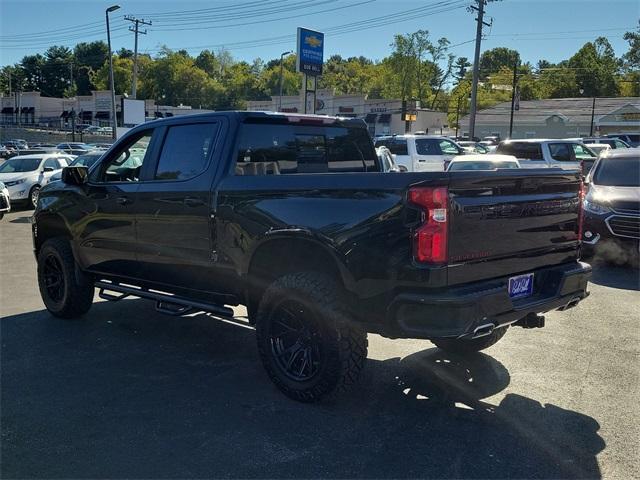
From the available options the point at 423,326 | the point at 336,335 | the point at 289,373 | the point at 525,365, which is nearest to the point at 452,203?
the point at 423,326

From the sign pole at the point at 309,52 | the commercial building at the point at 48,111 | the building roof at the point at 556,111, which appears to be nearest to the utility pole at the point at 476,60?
the sign pole at the point at 309,52

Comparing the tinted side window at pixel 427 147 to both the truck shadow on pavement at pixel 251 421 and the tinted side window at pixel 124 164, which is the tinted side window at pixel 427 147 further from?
the truck shadow on pavement at pixel 251 421

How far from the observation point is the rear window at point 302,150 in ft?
15.9

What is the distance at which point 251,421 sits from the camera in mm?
3908

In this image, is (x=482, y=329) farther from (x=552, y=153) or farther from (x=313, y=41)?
(x=313, y=41)

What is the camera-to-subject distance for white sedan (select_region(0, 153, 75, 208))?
669 inches

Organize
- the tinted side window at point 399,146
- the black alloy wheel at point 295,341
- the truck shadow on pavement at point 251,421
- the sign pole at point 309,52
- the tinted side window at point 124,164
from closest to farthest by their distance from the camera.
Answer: the truck shadow on pavement at point 251,421, the black alloy wheel at point 295,341, the tinted side window at point 124,164, the tinted side window at point 399,146, the sign pole at point 309,52

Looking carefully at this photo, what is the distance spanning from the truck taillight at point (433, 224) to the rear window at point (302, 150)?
69.6 inches

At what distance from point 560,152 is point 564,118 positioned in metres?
53.5

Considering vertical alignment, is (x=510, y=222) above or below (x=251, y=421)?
above

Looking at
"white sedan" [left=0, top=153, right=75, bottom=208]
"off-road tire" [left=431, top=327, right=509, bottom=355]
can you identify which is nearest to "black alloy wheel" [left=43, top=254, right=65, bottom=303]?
"off-road tire" [left=431, top=327, right=509, bottom=355]

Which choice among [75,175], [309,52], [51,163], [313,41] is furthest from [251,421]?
[313,41]

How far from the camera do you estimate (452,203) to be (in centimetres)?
353

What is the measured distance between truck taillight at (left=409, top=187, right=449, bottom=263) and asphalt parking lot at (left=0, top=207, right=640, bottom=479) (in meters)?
1.15
